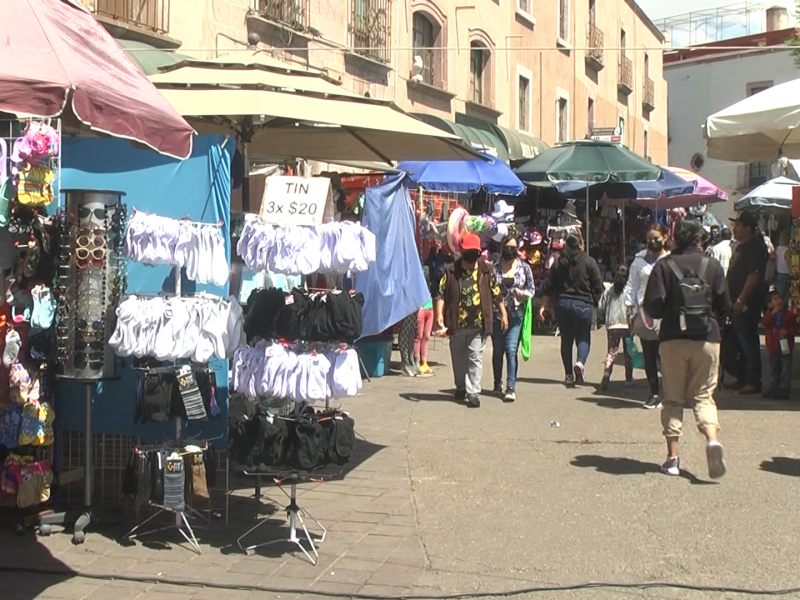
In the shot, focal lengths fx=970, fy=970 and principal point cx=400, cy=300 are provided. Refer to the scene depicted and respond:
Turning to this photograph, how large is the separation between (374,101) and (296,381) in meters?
2.54

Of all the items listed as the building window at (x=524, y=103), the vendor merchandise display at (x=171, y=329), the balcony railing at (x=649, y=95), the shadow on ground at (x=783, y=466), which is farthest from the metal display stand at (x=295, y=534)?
the balcony railing at (x=649, y=95)

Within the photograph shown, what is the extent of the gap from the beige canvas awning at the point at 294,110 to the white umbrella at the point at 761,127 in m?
3.55

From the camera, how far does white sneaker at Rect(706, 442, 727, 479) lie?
6668 millimetres

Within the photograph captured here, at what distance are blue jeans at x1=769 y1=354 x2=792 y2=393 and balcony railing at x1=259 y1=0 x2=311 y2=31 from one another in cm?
881

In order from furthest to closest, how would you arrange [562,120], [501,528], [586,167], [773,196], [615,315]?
[562,120]
[773,196]
[586,167]
[615,315]
[501,528]

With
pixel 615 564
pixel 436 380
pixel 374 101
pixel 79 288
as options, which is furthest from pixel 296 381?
pixel 436 380

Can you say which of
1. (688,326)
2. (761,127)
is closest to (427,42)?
(761,127)

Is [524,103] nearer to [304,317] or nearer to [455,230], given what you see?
[455,230]

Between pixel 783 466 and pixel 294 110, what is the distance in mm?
4555

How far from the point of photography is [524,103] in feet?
84.8

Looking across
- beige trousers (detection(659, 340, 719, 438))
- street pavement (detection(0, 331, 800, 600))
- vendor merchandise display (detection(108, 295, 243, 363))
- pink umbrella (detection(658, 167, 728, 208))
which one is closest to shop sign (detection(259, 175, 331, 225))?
vendor merchandise display (detection(108, 295, 243, 363))

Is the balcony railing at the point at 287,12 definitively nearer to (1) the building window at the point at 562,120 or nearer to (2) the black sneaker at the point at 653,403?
(2) the black sneaker at the point at 653,403

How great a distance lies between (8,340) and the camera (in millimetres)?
5434

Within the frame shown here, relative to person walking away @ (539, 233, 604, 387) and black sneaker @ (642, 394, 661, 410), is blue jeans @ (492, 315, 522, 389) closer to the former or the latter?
person walking away @ (539, 233, 604, 387)
